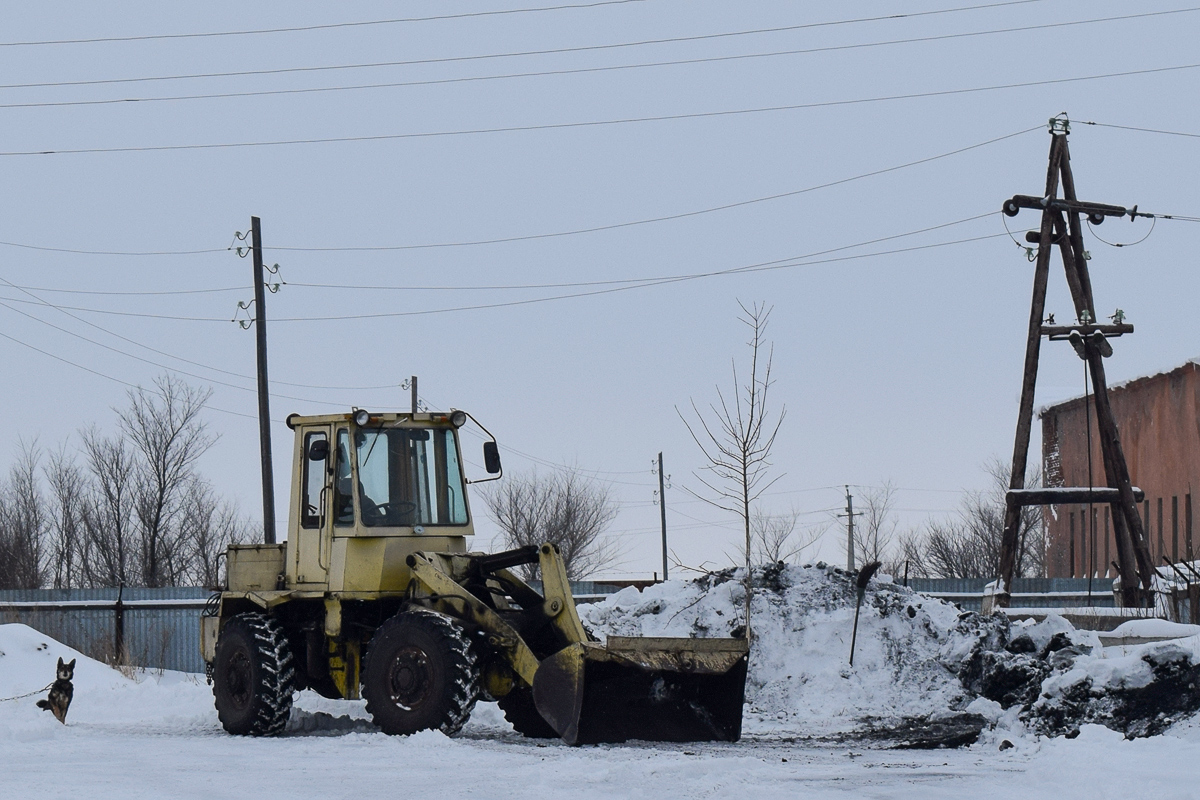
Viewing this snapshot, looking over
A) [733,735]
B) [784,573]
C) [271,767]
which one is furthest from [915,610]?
[271,767]

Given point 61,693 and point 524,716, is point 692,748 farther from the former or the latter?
point 61,693

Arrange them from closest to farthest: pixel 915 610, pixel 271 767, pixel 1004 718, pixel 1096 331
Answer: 1. pixel 271 767
2. pixel 1004 718
3. pixel 915 610
4. pixel 1096 331

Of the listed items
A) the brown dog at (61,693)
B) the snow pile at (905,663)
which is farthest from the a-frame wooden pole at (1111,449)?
the brown dog at (61,693)

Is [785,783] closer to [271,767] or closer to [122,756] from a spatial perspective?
[271,767]

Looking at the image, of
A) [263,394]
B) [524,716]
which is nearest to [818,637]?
[524,716]

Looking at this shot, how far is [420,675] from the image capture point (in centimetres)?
1198

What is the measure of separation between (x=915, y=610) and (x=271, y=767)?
8.64m

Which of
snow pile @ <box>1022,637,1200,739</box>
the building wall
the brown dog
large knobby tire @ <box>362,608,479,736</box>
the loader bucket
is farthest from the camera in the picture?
the building wall

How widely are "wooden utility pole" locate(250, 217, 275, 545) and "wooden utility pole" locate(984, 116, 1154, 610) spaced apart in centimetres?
1230

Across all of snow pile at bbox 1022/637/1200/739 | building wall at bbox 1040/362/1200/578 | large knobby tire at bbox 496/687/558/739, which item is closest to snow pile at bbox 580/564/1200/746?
snow pile at bbox 1022/637/1200/739

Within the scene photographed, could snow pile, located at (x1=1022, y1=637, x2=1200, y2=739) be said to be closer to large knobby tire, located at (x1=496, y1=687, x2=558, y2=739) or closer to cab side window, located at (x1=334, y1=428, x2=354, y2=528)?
large knobby tire, located at (x1=496, y1=687, x2=558, y2=739)

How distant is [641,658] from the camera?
11797mm

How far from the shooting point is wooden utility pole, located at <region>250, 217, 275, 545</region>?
25250mm

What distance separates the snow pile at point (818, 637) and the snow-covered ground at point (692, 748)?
0.07ft
